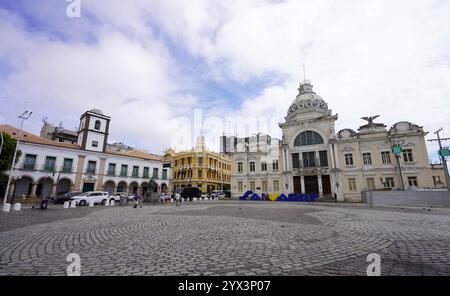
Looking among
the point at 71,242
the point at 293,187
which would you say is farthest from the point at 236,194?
the point at 71,242

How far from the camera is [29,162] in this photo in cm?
2706

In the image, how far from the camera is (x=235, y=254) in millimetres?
4641

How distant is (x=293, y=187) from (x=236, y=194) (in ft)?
36.5

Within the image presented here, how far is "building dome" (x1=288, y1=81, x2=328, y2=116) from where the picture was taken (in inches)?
1441

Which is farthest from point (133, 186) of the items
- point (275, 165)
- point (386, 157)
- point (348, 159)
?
point (386, 157)

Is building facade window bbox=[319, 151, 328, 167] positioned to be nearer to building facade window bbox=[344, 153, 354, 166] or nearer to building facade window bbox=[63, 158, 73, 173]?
building facade window bbox=[344, 153, 354, 166]

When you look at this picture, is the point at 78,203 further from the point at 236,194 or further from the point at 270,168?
the point at 270,168

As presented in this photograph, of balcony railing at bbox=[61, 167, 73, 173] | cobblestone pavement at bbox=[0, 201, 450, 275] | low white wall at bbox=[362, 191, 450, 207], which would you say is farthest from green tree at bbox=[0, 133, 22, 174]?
low white wall at bbox=[362, 191, 450, 207]

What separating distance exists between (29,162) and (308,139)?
4221 cm

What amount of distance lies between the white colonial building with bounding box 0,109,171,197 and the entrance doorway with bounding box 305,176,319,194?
23001mm

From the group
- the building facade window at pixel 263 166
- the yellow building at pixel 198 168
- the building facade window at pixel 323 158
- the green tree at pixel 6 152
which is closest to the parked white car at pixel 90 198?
the green tree at pixel 6 152

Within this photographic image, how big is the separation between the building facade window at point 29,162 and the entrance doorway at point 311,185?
40.6 metres
